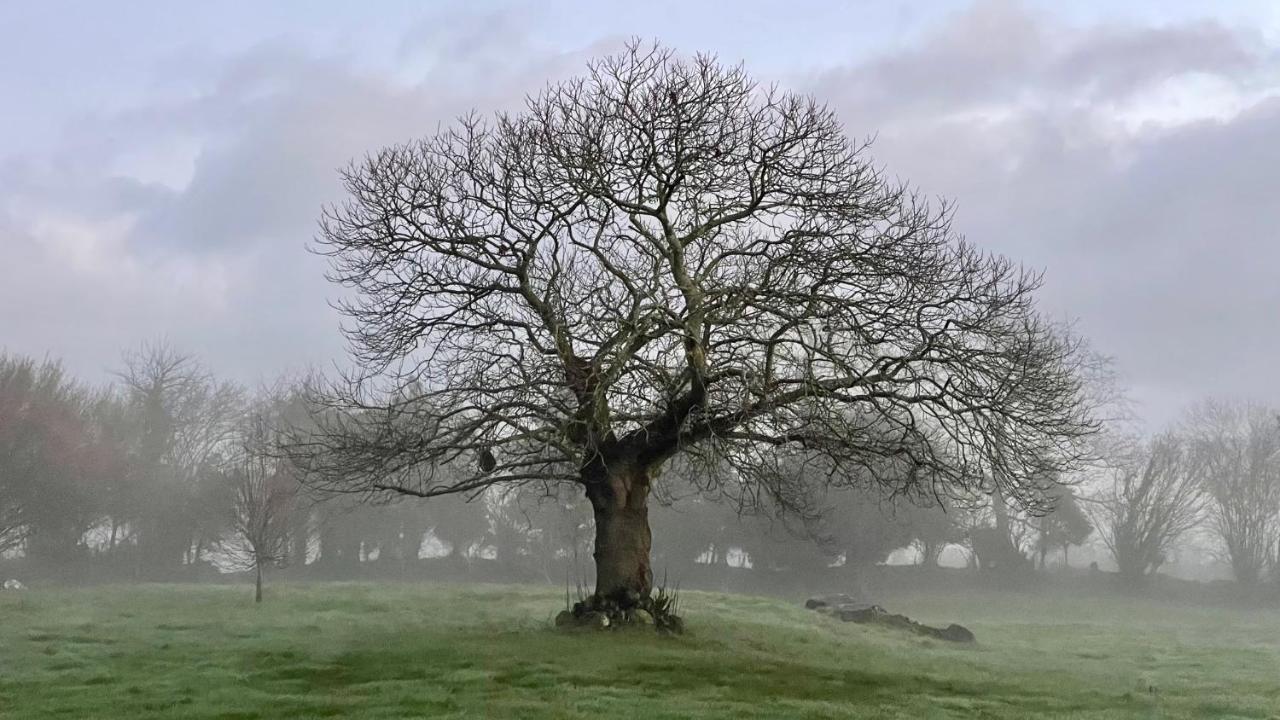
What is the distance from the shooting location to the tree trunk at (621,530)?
20.7m

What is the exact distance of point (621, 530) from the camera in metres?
20.9

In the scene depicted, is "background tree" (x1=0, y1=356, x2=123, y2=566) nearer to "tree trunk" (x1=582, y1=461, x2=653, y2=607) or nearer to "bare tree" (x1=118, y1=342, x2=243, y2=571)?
"bare tree" (x1=118, y1=342, x2=243, y2=571)

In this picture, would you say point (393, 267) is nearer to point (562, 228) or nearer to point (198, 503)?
point (562, 228)

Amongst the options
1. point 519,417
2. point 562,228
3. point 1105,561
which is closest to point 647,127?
point 562,228

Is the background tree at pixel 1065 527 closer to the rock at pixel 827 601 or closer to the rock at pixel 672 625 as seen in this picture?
the rock at pixel 827 601

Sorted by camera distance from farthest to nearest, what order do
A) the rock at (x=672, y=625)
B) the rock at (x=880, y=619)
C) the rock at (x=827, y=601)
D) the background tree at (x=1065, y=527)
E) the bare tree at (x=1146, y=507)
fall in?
the background tree at (x=1065, y=527) → the bare tree at (x=1146, y=507) → the rock at (x=827, y=601) → the rock at (x=880, y=619) → the rock at (x=672, y=625)

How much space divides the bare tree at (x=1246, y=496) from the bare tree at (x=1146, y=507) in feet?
5.41

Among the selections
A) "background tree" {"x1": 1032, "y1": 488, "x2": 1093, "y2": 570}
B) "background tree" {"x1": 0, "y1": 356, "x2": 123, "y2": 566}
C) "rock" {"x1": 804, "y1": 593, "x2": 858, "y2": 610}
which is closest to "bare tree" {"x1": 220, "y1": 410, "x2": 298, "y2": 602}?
"background tree" {"x1": 0, "y1": 356, "x2": 123, "y2": 566}

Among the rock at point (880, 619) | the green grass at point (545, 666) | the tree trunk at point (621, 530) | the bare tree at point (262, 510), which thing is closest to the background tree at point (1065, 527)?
the green grass at point (545, 666)

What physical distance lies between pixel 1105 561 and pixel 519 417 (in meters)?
46.9

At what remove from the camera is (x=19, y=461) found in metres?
38.8

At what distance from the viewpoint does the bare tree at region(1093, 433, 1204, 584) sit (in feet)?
165

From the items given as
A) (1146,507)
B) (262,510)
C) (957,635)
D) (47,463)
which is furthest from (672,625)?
(1146,507)

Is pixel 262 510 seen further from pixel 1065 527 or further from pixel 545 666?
pixel 1065 527
